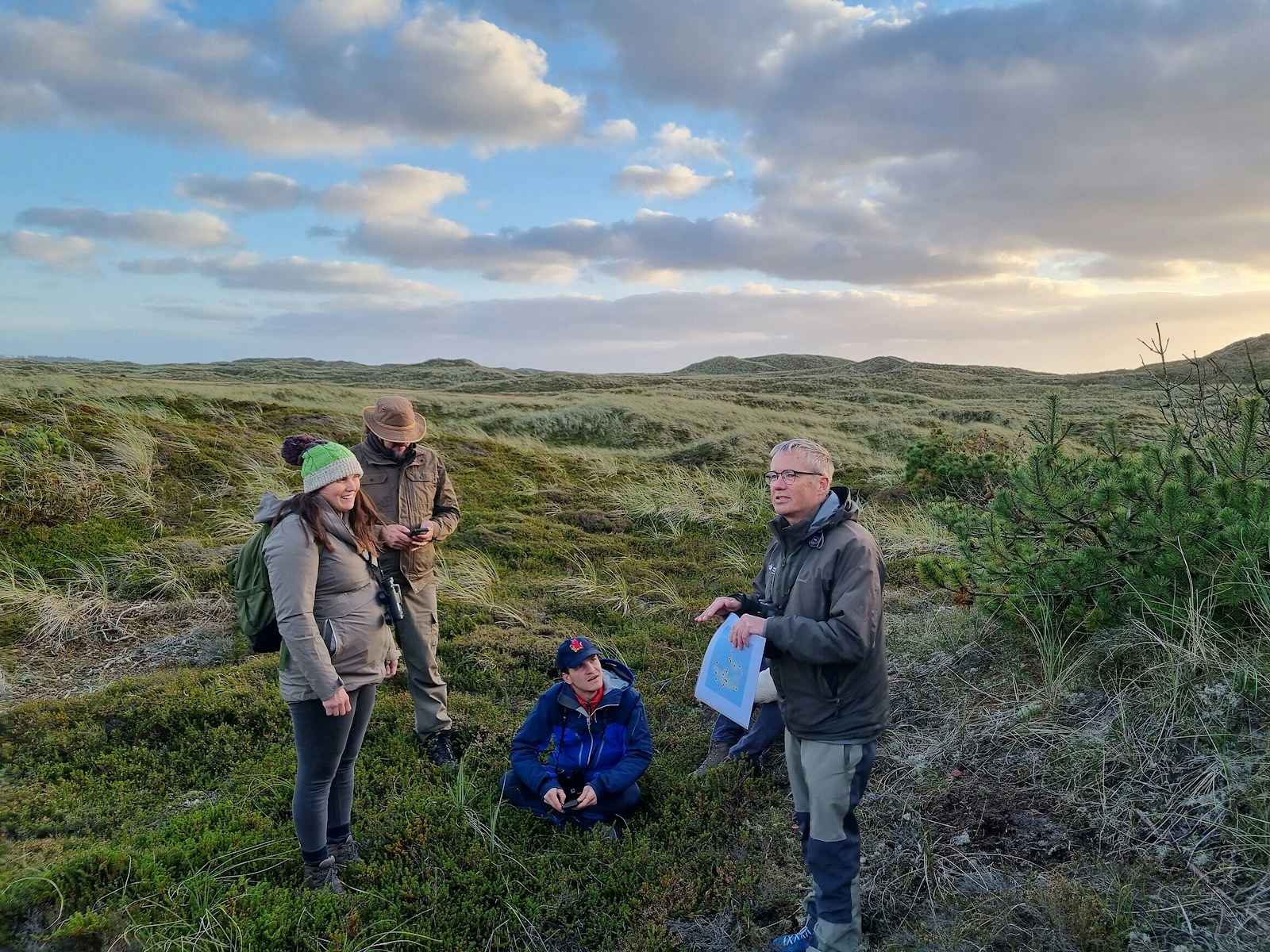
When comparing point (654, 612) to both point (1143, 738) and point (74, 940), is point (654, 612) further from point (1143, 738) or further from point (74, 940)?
point (74, 940)

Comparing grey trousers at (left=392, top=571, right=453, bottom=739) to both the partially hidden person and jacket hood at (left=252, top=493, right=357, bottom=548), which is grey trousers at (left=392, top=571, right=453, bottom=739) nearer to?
jacket hood at (left=252, top=493, right=357, bottom=548)

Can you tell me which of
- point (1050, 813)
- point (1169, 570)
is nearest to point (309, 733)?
point (1050, 813)

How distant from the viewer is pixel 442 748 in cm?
501

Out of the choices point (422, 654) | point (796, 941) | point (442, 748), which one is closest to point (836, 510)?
point (796, 941)

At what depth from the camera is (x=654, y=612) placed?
7820 millimetres

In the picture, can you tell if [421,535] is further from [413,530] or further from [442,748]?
[442,748]

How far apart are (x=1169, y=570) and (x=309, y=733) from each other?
15.1 ft

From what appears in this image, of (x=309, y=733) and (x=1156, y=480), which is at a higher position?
(x=1156, y=480)

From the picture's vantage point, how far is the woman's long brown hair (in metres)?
3.29

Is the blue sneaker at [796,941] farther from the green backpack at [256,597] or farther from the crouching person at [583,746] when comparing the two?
the green backpack at [256,597]

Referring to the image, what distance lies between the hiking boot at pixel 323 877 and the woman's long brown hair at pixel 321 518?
1.56 meters

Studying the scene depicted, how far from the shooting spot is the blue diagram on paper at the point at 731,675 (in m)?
3.12

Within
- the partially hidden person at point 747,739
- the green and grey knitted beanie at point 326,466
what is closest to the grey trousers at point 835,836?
the partially hidden person at point 747,739

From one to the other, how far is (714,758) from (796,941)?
1625 mm
